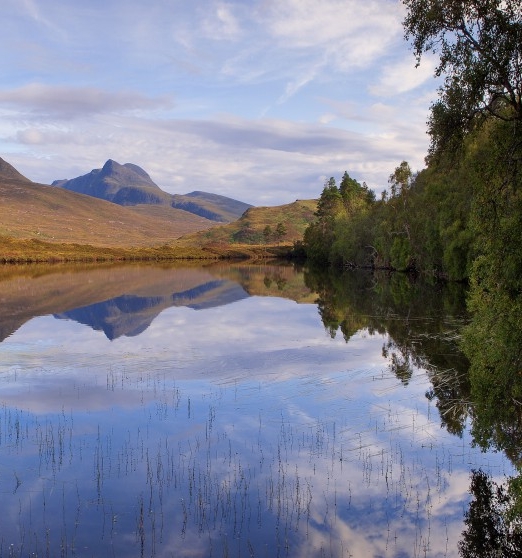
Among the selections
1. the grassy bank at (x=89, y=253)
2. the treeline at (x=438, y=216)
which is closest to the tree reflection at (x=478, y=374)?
the treeline at (x=438, y=216)

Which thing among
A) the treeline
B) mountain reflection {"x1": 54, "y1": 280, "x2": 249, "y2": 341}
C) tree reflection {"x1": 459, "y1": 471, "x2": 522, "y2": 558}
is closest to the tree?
the treeline

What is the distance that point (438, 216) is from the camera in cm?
7506

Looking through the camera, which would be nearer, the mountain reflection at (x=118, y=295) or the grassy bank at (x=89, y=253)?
the mountain reflection at (x=118, y=295)

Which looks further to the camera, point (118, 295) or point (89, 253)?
point (89, 253)

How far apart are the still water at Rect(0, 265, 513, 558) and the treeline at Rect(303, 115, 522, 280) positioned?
253 inches

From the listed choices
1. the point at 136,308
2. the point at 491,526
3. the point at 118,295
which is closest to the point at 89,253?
the point at 118,295

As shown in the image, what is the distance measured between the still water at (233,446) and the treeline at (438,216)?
6427 millimetres

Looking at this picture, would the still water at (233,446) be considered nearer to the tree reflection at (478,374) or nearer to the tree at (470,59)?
the tree reflection at (478,374)

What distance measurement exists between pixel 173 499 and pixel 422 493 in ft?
20.9

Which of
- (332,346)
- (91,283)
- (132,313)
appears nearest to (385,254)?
(91,283)

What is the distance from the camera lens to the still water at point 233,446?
538 inches

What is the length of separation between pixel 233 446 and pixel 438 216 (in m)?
61.7

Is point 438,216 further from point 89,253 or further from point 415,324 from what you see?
point 89,253

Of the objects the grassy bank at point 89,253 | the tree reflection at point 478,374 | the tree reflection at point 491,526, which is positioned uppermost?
the grassy bank at point 89,253
